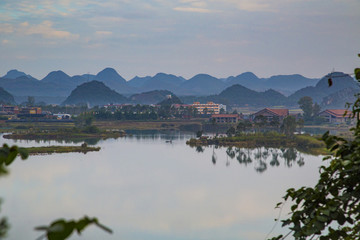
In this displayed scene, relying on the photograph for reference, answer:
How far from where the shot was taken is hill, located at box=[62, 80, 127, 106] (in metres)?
103

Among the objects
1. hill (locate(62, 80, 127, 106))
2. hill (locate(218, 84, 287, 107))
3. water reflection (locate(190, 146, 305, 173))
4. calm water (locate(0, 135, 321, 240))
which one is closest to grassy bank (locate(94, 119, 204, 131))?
water reflection (locate(190, 146, 305, 173))

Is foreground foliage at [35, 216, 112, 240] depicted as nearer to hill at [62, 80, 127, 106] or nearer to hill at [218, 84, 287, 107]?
hill at [218, 84, 287, 107]

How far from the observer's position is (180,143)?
2436 cm

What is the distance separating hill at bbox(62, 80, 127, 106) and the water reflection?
81.3 m

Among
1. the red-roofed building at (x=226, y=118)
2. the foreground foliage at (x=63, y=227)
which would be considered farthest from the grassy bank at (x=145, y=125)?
the foreground foliage at (x=63, y=227)

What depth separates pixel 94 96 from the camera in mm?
104500

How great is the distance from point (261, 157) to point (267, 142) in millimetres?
4548

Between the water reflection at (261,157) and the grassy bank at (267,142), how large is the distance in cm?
93

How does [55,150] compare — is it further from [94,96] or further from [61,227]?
[94,96]

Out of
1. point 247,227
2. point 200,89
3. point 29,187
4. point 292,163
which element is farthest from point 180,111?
point 200,89

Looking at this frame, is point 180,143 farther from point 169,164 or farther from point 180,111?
point 180,111

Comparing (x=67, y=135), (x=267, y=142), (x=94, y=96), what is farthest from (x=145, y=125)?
(x=94, y=96)

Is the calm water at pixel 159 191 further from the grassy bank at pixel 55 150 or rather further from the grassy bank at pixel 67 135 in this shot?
the grassy bank at pixel 67 135

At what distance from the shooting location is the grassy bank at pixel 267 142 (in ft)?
74.7
